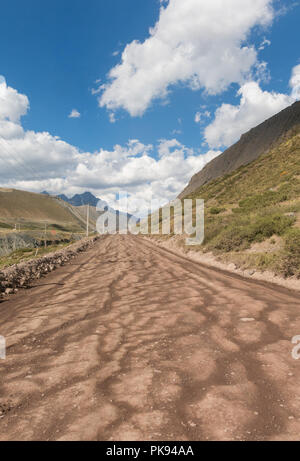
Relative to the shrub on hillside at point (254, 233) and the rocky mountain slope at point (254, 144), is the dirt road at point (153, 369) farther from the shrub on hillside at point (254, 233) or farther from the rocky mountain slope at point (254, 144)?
the rocky mountain slope at point (254, 144)

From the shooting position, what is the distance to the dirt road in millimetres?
2199

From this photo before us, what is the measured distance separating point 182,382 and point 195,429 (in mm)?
690

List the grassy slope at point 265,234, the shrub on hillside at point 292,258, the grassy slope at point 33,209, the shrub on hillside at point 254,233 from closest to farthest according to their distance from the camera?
the shrub on hillside at point 292,258 → the grassy slope at point 265,234 → the shrub on hillside at point 254,233 → the grassy slope at point 33,209

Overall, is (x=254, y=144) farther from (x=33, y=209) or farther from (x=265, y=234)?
(x=33, y=209)

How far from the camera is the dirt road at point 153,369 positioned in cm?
220

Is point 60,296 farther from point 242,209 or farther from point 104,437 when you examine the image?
point 242,209

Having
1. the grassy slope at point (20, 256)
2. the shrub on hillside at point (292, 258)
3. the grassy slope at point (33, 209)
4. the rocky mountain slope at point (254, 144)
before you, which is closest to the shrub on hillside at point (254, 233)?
the shrub on hillside at point (292, 258)

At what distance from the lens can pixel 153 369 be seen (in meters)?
3.10

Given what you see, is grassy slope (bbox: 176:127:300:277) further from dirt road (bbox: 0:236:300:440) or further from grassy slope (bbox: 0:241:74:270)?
grassy slope (bbox: 0:241:74:270)

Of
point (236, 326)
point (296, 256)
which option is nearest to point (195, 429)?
point (236, 326)

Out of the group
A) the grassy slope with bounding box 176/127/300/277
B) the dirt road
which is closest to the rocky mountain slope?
the grassy slope with bounding box 176/127/300/277

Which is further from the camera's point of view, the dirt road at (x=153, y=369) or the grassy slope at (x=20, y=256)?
the grassy slope at (x=20, y=256)

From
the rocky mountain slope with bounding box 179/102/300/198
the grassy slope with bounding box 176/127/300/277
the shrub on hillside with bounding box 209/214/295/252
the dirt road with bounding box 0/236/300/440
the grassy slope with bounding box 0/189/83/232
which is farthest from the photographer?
the grassy slope with bounding box 0/189/83/232

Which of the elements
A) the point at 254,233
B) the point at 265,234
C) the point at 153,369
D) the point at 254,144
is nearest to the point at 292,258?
the point at 265,234
